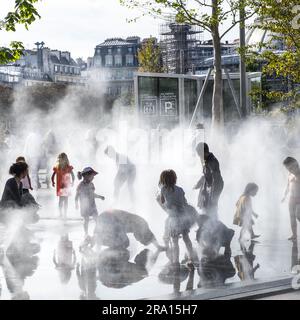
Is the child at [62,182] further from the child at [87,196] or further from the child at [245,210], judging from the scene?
the child at [245,210]

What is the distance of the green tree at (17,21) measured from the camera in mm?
13359

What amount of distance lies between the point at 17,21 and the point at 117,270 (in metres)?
5.50

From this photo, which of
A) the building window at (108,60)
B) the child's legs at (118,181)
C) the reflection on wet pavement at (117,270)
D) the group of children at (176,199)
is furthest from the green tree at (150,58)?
the building window at (108,60)

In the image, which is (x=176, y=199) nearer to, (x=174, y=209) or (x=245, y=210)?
(x=174, y=209)

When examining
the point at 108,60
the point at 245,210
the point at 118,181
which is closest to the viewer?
the point at 245,210

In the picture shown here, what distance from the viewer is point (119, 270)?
9.85m

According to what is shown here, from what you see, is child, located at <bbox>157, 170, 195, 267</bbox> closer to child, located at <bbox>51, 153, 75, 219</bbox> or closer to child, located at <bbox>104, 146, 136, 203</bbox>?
child, located at <bbox>51, 153, 75, 219</bbox>

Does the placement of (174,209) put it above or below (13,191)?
below

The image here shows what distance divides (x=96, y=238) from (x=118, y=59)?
164m

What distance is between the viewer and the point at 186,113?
93.0 feet

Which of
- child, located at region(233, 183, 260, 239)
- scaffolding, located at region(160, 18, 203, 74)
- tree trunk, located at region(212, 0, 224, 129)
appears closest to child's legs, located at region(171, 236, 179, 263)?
child, located at region(233, 183, 260, 239)

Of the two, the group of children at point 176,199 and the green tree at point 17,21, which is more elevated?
the green tree at point 17,21

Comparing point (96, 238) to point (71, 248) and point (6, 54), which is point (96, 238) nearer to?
point (71, 248)

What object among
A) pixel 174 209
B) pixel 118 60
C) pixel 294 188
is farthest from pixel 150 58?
pixel 118 60
